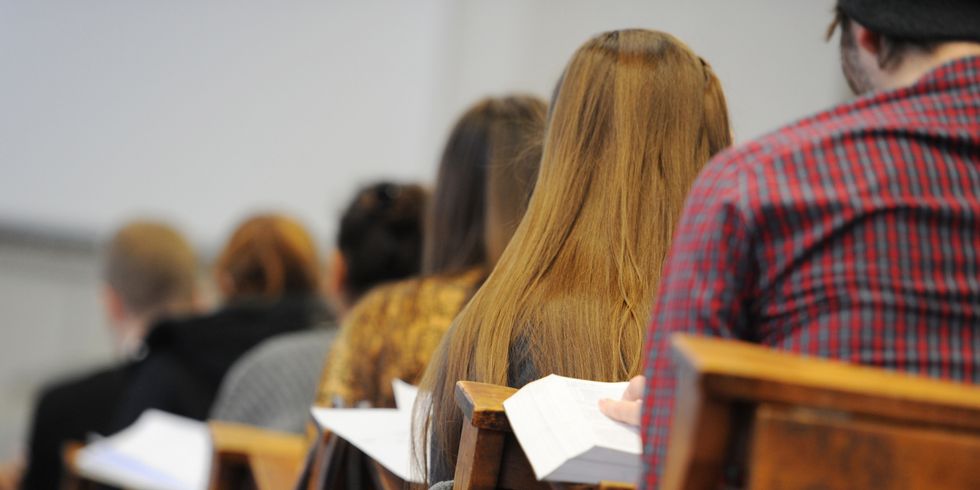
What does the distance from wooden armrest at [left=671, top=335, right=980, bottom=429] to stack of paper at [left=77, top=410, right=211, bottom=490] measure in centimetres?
207

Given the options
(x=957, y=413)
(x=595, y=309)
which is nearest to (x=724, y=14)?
(x=595, y=309)

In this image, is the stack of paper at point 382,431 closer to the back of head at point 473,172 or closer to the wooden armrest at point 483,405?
the wooden armrest at point 483,405

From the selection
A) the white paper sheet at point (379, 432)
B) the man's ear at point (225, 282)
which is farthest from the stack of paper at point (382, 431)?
the man's ear at point (225, 282)

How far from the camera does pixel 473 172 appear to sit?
2.39m

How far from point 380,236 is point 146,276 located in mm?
1532

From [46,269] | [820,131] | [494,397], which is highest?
[820,131]

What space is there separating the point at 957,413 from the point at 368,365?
1.58m

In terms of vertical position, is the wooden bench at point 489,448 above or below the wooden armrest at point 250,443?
above

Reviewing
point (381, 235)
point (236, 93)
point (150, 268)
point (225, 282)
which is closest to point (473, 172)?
point (381, 235)

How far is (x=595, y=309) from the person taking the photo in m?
1.52

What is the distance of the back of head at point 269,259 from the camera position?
3.54 m

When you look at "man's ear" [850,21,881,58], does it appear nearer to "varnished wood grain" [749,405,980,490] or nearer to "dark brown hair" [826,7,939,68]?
"dark brown hair" [826,7,939,68]

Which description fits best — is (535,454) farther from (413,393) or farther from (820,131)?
(413,393)

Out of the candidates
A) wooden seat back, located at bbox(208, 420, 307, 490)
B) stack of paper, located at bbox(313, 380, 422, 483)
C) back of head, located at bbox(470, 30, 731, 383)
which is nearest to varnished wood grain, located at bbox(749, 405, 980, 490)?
back of head, located at bbox(470, 30, 731, 383)
